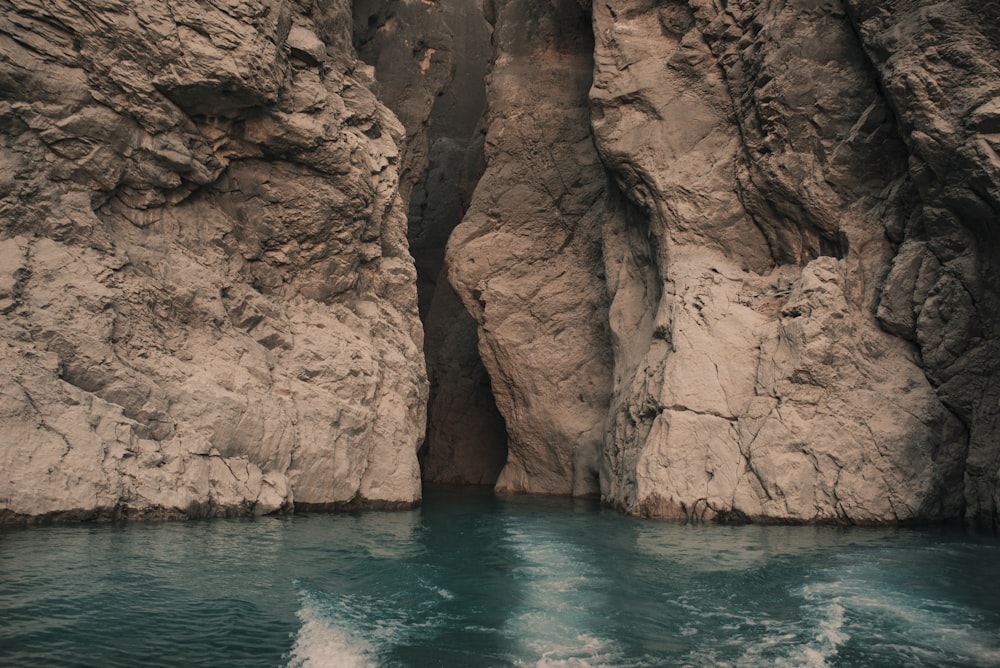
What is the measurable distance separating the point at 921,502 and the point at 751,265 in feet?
22.0

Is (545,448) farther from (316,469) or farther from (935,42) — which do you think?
(935,42)

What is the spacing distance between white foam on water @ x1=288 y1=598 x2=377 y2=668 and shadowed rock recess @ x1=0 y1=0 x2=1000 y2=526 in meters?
6.31

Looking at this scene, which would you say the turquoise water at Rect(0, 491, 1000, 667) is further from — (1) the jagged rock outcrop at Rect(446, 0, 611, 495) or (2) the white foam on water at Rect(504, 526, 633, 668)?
(1) the jagged rock outcrop at Rect(446, 0, 611, 495)

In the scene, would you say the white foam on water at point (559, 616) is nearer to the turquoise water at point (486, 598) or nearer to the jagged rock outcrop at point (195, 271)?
the turquoise water at point (486, 598)

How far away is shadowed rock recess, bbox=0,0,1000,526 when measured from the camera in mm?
14234

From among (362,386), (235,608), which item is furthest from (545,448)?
(235,608)

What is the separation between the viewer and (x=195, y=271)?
17.0 metres

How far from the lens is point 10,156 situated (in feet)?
48.4

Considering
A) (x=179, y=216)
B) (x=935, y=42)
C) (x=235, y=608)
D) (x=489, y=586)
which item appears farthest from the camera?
(x=179, y=216)

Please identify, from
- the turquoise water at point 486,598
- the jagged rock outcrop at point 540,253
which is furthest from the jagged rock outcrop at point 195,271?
the jagged rock outcrop at point 540,253

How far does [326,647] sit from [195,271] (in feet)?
37.8

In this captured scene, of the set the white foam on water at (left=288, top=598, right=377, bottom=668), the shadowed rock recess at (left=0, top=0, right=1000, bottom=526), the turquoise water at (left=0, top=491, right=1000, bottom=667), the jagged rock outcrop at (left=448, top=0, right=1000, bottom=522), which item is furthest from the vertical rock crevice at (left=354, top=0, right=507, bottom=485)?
the white foam on water at (left=288, top=598, right=377, bottom=668)

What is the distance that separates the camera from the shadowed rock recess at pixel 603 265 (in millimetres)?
14234

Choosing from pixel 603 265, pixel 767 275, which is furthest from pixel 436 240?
pixel 767 275
